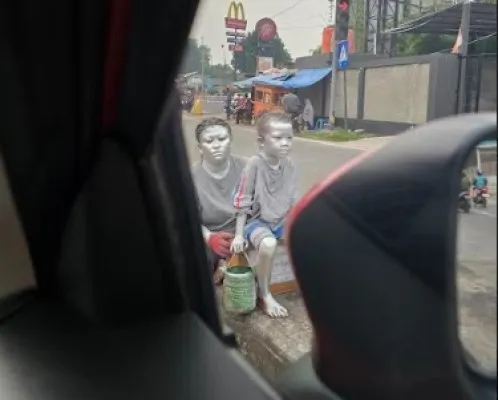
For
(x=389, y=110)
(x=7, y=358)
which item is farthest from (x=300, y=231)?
(x=7, y=358)

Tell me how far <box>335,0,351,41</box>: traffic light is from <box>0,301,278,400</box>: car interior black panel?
29.8 inches

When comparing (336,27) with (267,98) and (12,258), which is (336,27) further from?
(12,258)

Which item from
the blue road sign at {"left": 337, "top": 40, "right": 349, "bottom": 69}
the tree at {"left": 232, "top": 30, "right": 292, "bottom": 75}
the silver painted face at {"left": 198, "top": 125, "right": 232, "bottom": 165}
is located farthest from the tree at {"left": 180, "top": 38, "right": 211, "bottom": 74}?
the silver painted face at {"left": 198, "top": 125, "right": 232, "bottom": 165}

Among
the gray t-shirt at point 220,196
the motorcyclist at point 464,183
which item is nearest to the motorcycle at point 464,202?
the motorcyclist at point 464,183

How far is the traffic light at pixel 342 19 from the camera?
1207 millimetres

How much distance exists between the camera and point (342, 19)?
4.02ft

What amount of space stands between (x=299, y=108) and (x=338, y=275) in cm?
100

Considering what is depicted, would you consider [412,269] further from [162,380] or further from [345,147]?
[162,380]

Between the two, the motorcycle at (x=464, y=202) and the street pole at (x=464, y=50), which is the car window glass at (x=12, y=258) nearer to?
the street pole at (x=464, y=50)

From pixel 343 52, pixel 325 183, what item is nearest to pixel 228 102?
pixel 343 52

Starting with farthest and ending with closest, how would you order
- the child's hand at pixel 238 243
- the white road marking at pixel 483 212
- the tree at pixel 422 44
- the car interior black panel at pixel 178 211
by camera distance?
the child's hand at pixel 238 243, the car interior black panel at pixel 178 211, the tree at pixel 422 44, the white road marking at pixel 483 212

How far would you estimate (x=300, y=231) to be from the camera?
1.99 ft

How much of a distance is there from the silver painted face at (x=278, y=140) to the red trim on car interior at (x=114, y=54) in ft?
1.67

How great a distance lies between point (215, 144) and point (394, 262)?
1.48m
